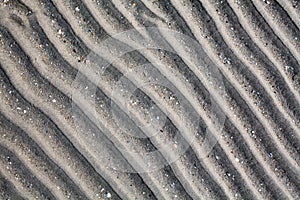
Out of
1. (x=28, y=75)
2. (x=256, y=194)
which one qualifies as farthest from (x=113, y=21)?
(x=256, y=194)

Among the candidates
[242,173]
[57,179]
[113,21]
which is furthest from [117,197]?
[113,21]

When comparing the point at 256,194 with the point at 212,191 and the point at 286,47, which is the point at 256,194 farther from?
the point at 286,47

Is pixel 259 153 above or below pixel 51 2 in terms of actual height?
below

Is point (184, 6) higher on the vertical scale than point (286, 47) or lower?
higher

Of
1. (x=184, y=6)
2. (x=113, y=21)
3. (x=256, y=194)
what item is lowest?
(x=256, y=194)

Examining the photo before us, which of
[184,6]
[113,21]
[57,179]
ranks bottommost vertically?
[57,179]

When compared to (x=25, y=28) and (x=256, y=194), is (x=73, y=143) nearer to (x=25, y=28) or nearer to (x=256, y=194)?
(x=25, y=28)
